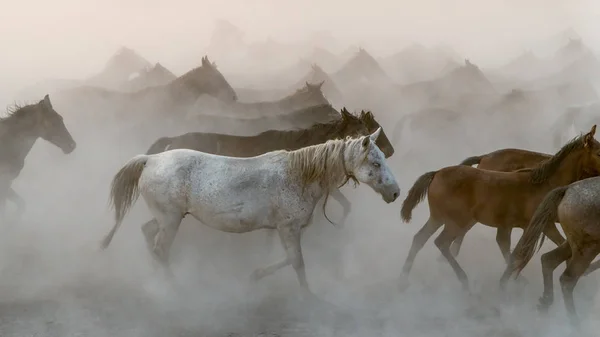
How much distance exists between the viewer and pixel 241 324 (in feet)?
12.2

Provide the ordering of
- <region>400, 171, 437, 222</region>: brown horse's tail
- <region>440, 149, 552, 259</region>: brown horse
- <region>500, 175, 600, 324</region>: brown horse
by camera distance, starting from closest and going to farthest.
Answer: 1. <region>500, 175, 600, 324</region>: brown horse
2. <region>400, 171, 437, 222</region>: brown horse's tail
3. <region>440, 149, 552, 259</region>: brown horse

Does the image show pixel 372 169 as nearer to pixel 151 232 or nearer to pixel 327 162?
pixel 327 162

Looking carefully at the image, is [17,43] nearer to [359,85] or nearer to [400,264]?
[359,85]

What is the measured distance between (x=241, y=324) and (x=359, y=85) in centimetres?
365

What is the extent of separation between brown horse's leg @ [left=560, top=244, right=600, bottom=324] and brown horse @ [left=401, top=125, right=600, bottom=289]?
0.56 m

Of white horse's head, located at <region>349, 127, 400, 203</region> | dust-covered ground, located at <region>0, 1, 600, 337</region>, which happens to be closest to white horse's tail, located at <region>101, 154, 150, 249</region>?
dust-covered ground, located at <region>0, 1, 600, 337</region>

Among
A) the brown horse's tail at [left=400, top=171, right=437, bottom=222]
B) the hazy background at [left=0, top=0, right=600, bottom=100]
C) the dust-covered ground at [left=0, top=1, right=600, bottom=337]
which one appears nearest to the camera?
the dust-covered ground at [left=0, top=1, right=600, bottom=337]

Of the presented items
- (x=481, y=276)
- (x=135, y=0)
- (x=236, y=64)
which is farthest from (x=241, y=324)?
(x=135, y=0)

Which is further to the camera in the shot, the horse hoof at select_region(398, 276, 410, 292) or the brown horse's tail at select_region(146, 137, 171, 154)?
the brown horse's tail at select_region(146, 137, 171, 154)

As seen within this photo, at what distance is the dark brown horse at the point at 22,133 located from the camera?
504cm

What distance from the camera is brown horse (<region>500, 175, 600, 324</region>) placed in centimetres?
350

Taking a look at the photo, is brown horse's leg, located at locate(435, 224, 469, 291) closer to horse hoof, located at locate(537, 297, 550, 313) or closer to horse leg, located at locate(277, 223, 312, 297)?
horse hoof, located at locate(537, 297, 550, 313)

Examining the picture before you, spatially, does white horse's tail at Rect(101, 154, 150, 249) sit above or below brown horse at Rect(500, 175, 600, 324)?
above

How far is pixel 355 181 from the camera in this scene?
3965mm
